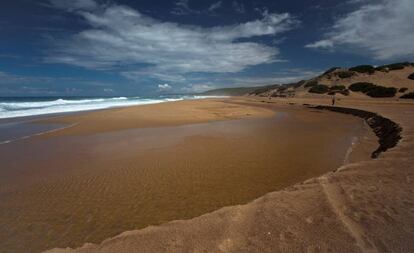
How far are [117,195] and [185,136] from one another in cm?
610

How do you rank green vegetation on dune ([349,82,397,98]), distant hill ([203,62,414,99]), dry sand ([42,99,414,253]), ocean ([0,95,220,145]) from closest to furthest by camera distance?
1. dry sand ([42,99,414,253])
2. ocean ([0,95,220,145])
3. green vegetation on dune ([349,82,397,98])
4. distant hill ([203,62,414,99])

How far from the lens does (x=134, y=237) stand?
3.29 metres

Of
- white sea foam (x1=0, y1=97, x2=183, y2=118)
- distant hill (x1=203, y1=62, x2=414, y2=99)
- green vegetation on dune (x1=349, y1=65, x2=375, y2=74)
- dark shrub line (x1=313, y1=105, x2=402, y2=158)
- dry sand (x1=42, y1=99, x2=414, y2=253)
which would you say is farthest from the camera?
green vegetation on dune (x1=349, y1=65, x2=375, y2=74)

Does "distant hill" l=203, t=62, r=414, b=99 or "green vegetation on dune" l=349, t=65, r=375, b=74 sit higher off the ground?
"green vegetation on dune" l=349, t=65, r=375, b=74

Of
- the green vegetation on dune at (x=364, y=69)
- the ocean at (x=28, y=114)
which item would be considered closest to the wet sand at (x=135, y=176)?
the ocean at (x=28, y=114)

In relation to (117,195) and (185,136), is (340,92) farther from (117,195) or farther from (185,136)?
(117,195)

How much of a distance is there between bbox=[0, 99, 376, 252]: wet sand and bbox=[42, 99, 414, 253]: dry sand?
854mm

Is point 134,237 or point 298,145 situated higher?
point 134,237

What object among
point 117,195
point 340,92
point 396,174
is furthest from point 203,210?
point 340,92

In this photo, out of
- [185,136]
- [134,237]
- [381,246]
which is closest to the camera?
[381,246]

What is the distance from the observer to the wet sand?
13.6 ft

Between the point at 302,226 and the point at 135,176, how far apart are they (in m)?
4.18

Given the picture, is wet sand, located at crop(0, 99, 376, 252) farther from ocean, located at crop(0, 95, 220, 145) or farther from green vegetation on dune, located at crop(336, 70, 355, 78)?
green vegetation on dune, located at crop(336, 70, 355, 78)

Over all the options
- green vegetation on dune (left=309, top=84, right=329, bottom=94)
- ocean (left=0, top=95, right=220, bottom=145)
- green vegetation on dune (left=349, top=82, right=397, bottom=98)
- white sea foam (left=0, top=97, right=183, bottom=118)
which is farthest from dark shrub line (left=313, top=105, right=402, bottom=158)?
white sea foam (left=0, top=97, right=183, bottom=118)
